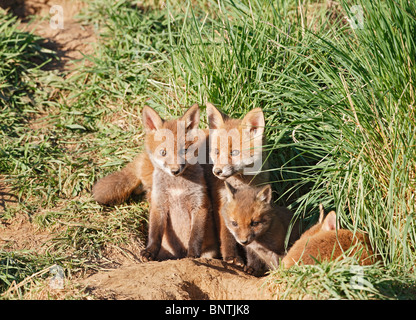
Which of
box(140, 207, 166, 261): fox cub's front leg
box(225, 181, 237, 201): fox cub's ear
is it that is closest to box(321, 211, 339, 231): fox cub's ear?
box(225, 181, 237, 201): fox cub's ear

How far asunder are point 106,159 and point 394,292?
3.60 m

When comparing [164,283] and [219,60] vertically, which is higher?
[219,60]

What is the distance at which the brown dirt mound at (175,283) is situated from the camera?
12.4 feet

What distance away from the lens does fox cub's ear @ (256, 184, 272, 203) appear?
4531mm

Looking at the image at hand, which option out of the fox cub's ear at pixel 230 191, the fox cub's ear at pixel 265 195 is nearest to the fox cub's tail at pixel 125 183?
the fox cub's ear at pixel 230 191

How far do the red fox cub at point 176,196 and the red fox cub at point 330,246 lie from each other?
42.2 inches

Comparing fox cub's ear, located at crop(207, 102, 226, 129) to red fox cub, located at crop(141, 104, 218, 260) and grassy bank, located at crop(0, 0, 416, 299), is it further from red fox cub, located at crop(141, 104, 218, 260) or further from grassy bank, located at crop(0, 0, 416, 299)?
grassy bank, located at crop(0, 0, 416, 299)

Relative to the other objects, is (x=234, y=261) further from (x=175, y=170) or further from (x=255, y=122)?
(x=255, y=122)

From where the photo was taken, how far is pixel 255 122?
485 cm

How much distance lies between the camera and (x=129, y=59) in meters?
6.67

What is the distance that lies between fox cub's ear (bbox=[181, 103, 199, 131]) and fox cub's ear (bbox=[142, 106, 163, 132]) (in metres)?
0.25

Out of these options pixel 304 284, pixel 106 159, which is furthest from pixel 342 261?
pixel 106 159

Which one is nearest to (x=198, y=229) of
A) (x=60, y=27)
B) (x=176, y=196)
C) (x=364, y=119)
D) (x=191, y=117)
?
(x=176, y=196)
